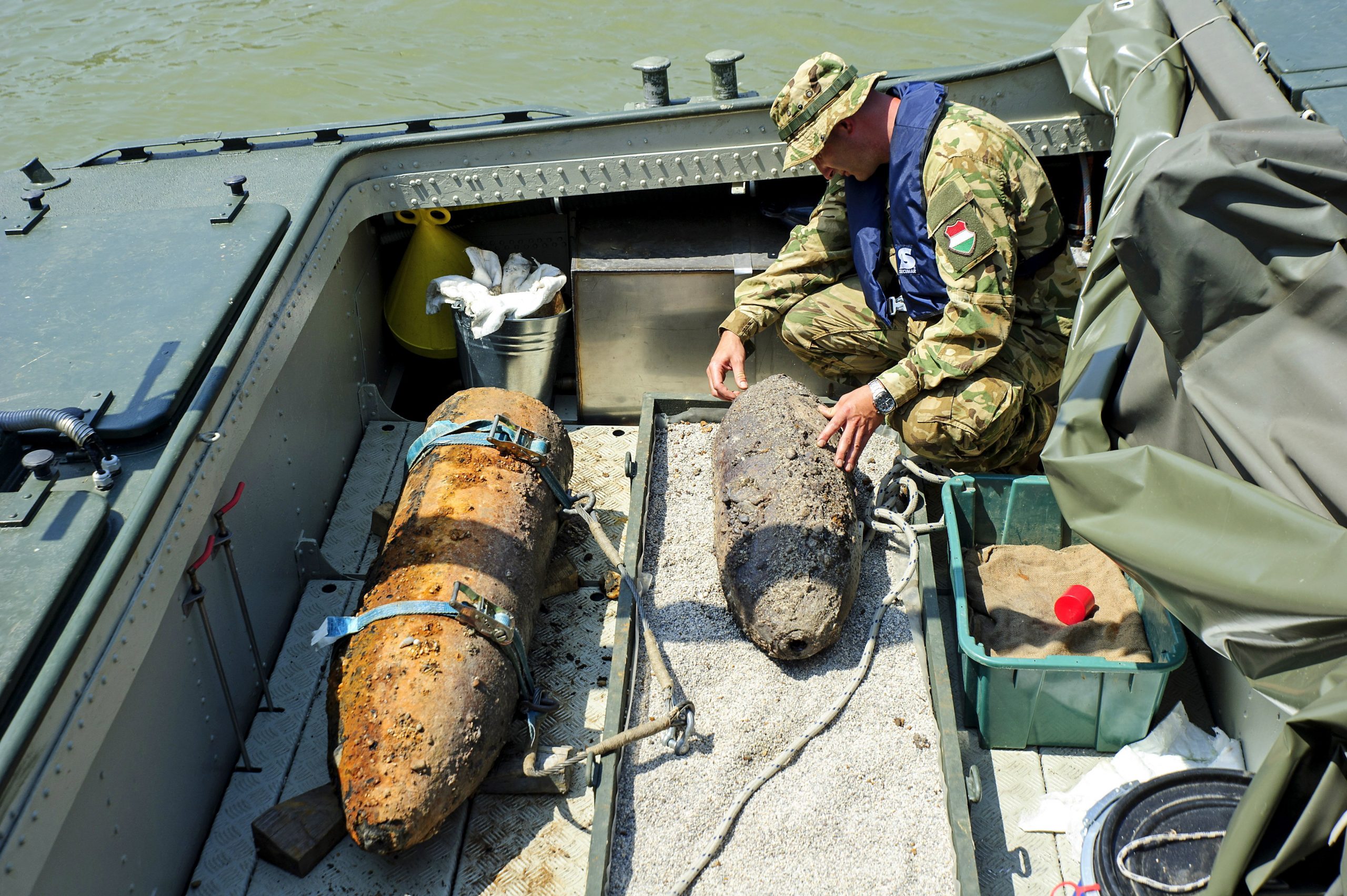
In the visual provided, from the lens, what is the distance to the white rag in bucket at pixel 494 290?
179 inches

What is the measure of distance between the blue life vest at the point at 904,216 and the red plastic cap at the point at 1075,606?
1.09 m

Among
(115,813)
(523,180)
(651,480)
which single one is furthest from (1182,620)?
(523,180)

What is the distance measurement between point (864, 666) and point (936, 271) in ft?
4.68

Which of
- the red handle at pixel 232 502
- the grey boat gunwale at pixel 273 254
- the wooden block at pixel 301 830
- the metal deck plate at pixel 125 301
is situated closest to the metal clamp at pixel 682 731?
the grey boat gunwale at pixel 273 254

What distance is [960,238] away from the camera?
3.58 metres

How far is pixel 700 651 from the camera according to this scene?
3344 mm

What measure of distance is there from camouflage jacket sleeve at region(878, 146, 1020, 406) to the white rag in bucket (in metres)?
1.64

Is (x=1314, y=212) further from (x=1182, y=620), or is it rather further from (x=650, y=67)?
(x=650, y=67)

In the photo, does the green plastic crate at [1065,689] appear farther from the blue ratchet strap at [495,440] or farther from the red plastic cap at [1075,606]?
the blue ratchet strap at [495,440]

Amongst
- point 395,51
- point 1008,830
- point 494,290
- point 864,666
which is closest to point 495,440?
point 494,290

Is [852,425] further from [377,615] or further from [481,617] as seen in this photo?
[377,615]

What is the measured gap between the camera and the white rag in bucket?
454 cm

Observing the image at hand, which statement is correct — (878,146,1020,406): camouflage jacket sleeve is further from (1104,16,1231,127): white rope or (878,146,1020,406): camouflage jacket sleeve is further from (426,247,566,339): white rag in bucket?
(426,247,566,339): white rag in bucket

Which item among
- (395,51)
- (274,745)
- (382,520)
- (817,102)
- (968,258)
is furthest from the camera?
(395,51)
